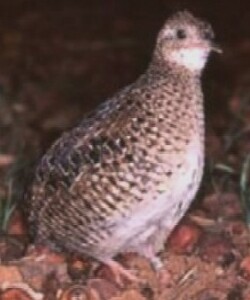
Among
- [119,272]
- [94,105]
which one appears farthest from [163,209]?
[94,105]

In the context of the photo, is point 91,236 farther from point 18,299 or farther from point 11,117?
point 11,117

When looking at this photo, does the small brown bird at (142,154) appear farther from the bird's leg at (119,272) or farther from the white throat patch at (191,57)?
the bird's leg at (119,272)

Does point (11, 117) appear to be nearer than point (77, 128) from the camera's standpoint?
No

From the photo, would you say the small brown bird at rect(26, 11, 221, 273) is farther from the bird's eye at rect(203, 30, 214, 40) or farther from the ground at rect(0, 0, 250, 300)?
the ground at rect(0, 0, 250, 300)

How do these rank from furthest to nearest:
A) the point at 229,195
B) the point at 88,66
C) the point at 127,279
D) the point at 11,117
A: the point at 88,66, the point at 11,117, the point at 229,195, the point at 127,279

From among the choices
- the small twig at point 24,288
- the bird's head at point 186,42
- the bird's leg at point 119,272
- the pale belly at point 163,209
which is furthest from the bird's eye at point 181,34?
the small twig at point 24,288

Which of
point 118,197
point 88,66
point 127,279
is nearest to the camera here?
point 118,197

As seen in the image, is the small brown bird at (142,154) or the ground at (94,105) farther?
the ground at (94,105)

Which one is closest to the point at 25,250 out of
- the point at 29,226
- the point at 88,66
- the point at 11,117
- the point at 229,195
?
the point at 29,226
